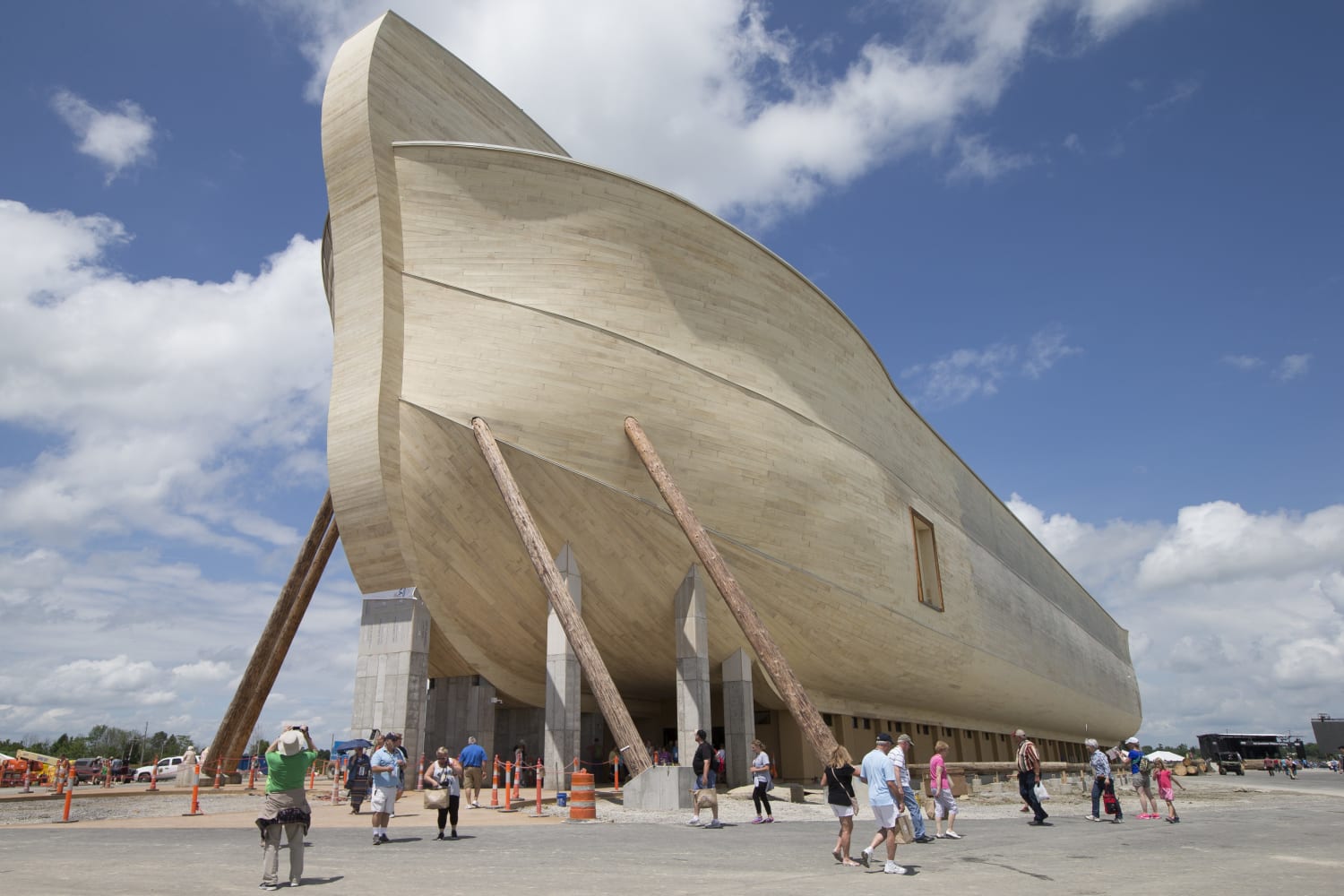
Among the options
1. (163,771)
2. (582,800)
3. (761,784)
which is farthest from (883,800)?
(163,771)

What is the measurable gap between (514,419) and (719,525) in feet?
16.0

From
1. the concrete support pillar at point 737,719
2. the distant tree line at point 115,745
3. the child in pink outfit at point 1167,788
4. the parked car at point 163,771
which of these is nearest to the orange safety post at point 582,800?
the concrete support pillar at point 737,719

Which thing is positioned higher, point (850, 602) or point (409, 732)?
point (850, 602)

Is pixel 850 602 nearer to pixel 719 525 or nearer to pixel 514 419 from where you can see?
pixel 719 525

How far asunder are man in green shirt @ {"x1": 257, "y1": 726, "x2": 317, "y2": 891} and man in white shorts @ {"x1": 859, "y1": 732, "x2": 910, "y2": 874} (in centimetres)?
437

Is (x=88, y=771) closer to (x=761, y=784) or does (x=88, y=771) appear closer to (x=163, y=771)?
(x=163, y=771)

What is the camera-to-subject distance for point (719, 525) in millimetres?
18406

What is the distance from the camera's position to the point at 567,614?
595 inches

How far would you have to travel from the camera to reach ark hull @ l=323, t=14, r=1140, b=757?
16.4 m

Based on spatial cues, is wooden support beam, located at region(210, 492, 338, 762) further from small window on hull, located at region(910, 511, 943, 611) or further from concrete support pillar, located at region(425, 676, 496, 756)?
small window on hull, located at region(910, 511, 943, 611)

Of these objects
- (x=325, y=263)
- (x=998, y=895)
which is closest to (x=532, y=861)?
(x=998, y=895)

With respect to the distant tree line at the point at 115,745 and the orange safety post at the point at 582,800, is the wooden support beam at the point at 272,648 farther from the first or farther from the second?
the distant tree line at the point at 115,745

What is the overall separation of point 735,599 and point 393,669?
6.75 m

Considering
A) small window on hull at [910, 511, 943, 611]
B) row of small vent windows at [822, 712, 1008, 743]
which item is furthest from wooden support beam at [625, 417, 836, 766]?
small window on hull at [910, 511, 943, 611]
